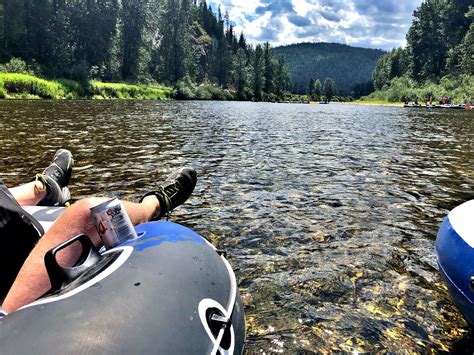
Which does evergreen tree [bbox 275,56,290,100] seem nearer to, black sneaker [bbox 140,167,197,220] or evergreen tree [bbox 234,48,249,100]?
evergreen tree [bbox 234,48,249,100]

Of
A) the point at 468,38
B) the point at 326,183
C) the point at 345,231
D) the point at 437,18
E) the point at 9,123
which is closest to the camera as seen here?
the point at 345,231

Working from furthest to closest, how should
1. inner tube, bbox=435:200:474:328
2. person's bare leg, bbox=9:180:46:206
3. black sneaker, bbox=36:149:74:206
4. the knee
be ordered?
black sneaker, bbox=36:149:74:206, person's bare leg, bbox=9:180:46:206, inner tube, bbox=435:200:474:328, the knee

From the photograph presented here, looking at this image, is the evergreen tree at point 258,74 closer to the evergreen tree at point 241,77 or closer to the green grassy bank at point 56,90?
the evergreen tree at point 241,77

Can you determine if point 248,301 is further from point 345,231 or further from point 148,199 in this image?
point 345,231

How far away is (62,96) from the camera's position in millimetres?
47594

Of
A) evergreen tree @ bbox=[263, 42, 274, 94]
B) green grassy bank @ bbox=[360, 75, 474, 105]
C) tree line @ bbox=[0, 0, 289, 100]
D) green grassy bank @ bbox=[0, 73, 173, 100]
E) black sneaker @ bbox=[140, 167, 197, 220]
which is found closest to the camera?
black sneaker @ bbox=[140, 167, 197, 220]

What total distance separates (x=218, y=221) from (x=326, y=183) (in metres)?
3.53

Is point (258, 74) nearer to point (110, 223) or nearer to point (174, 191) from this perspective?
point (174, 191)

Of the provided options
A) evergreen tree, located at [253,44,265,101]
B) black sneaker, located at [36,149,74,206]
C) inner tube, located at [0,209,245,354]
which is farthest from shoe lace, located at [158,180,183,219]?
evergreen tree, located at [253,44,265,101]

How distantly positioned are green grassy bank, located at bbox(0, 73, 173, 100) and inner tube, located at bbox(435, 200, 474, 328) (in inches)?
1745

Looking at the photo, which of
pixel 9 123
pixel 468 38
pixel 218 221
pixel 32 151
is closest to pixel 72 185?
pixel 218 221

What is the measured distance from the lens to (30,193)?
4.61m

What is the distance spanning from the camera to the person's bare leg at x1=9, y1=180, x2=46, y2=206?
450 centimetres

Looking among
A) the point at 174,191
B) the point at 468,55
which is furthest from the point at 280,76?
the point at 174,191
